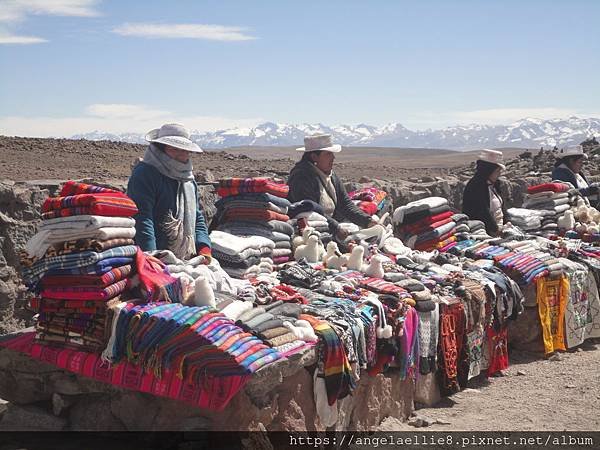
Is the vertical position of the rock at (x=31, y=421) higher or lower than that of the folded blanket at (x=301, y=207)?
lower

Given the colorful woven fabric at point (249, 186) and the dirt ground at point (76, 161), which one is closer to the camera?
the colorful woven fabric at point (249, 186)

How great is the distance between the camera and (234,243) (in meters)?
5.99

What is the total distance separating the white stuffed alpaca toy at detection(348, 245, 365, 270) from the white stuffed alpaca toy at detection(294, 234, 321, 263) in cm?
36

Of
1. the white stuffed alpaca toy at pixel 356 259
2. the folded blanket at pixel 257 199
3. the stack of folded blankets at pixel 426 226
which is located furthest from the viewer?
the stack of folded blankets at pixel 426 226

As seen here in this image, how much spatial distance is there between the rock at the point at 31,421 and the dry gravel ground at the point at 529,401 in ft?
6.81

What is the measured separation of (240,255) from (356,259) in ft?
3.34

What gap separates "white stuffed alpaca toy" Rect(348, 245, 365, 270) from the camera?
633cm

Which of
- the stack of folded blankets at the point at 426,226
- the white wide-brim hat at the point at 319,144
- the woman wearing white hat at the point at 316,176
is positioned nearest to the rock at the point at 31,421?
the woman wearing white hat at the point at 316,176

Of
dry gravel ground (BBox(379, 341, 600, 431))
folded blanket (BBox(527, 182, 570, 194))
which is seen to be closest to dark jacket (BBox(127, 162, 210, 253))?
dry gravel ground (BBox(379, 341, 600, 431))

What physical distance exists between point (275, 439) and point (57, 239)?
1.64 m

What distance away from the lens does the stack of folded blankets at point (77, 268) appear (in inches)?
167

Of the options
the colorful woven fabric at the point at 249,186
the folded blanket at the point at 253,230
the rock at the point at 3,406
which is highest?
the colorful woven fabric at the point at 249,186

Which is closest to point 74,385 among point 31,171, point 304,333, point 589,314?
point 304,333

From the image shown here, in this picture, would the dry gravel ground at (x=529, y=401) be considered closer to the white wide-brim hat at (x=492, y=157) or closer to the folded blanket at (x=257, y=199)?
the folded blanket at (x=257, y=199)
